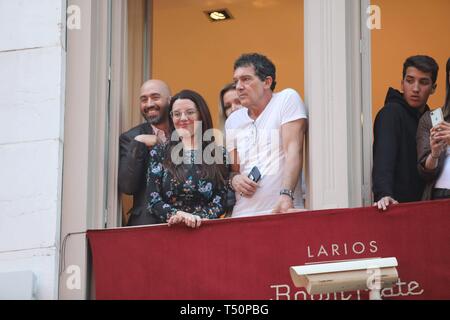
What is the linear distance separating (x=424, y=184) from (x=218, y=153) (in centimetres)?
187

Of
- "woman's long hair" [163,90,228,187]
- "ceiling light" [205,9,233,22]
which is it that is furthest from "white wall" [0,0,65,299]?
"ceiling light" [205,9,233,22]

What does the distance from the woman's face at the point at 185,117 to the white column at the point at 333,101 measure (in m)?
1.04

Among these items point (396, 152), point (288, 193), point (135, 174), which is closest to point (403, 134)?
point (396, 152)

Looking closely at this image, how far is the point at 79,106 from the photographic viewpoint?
14.4 meters

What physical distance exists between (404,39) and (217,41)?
176 cm

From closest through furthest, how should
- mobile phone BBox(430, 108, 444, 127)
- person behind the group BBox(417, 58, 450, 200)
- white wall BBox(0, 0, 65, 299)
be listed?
person behind the group BBox(417, 58, 450, 200)
mobile phone BBox(430, 108, 444, 127)
white wall BBox(0, 0, 65, 299)

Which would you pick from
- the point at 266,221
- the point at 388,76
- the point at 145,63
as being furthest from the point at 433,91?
the point at 145,63

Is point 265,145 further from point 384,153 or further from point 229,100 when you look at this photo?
point 384,153

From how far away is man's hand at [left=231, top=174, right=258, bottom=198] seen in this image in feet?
45.5

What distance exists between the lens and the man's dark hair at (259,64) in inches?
557

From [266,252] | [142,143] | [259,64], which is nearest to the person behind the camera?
[266,252]

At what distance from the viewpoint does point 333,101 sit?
1389cm

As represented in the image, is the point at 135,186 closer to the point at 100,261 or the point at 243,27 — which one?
the point at 100,261

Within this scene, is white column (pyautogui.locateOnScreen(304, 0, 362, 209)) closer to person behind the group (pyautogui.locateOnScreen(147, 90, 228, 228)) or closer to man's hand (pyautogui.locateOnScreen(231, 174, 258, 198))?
man's hand (pyautogui.locateOnScreen(231, 174, 258, 198))
